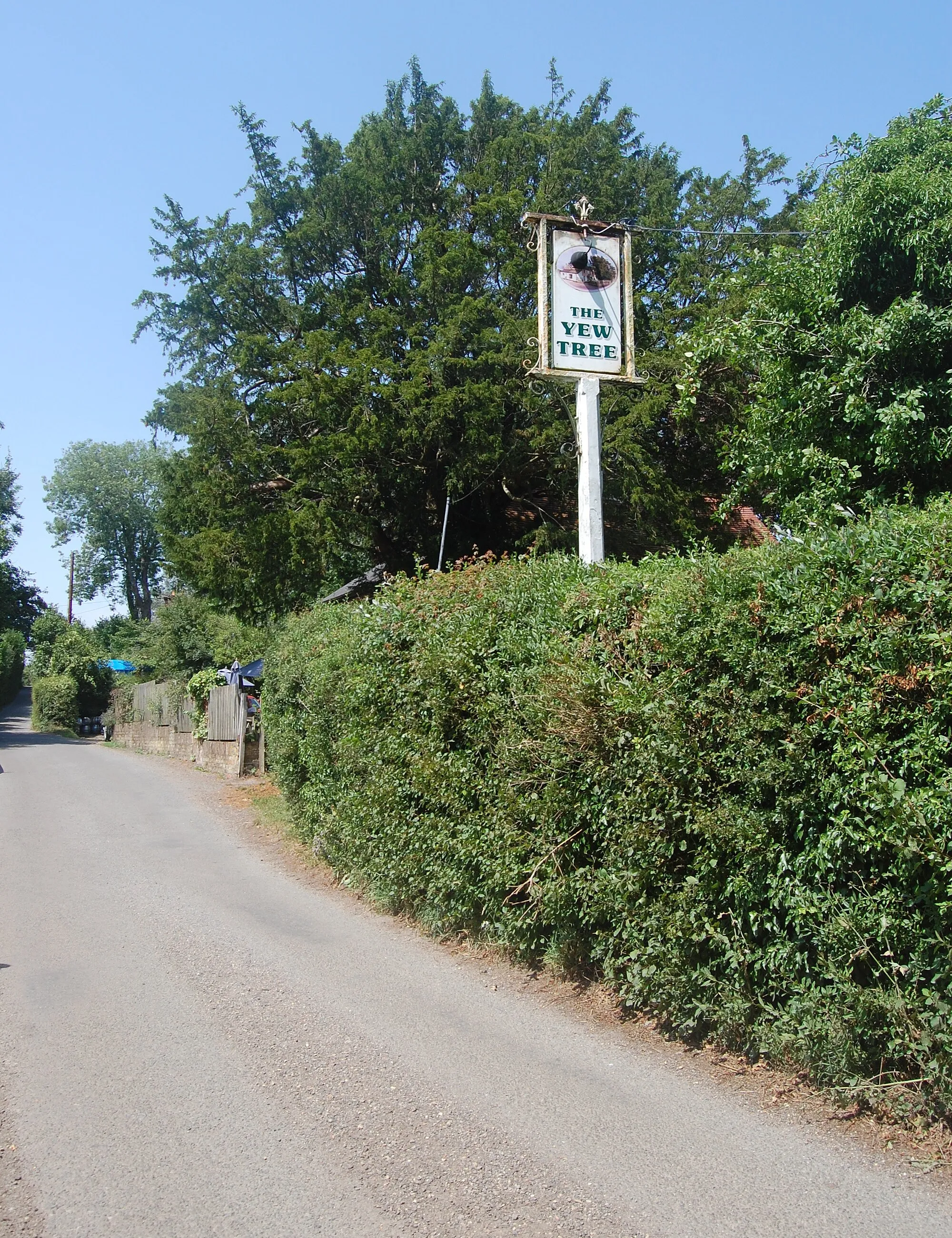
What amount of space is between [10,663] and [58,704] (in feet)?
56.3

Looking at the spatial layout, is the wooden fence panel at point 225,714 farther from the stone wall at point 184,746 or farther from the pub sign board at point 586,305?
the pub sign board at point 586,305

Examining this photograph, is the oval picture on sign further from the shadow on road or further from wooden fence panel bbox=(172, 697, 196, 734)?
the shadow on road

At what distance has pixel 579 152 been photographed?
21.7 m

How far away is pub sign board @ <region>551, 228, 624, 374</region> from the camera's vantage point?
8.66 meters

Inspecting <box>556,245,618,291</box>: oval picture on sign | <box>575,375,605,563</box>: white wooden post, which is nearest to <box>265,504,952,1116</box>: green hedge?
<box>575,375,605,563</box>: white wooden post

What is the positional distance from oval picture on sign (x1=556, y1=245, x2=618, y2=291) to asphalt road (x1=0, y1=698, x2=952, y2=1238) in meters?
5.86

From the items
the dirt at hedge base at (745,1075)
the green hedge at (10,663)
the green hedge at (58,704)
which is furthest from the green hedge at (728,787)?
the green hedge at (10,663)

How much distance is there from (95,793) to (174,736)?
11317mm

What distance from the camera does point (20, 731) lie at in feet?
154

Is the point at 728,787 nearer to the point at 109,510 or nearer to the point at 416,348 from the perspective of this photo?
the point at 416,348

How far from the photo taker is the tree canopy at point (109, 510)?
81375 mm

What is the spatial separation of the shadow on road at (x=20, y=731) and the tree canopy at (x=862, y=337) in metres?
31.5

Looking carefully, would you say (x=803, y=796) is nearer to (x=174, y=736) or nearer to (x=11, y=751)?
(x=174, y=736)

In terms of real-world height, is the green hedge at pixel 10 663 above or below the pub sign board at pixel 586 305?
below
